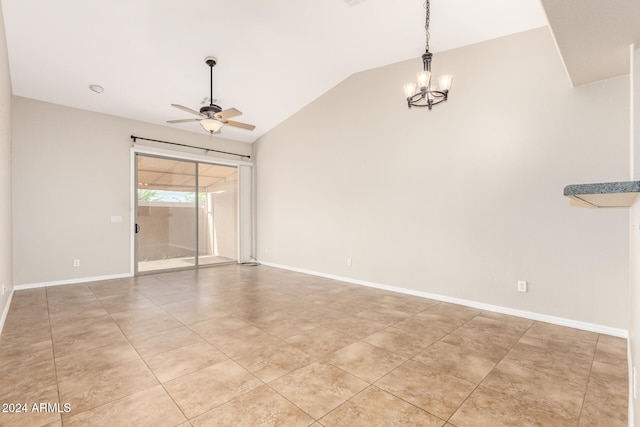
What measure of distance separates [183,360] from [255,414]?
101cm

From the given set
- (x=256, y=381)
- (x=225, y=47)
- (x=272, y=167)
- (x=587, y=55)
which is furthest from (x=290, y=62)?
(x=256, y=381)

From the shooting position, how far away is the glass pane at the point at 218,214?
693 centimetres

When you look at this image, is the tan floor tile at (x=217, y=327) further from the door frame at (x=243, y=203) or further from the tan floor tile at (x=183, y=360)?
the door frame at (x=243, y=203)

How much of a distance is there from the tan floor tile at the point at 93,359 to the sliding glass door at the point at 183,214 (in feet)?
12.3

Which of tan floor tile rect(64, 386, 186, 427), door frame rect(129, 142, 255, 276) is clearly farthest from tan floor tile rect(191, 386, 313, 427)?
door frame rect(129, 142, 255, 276)

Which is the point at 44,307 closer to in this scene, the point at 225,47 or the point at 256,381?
the point at 256,381

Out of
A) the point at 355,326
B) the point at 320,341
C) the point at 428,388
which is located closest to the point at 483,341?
the point at 428,388

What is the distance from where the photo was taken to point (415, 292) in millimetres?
4406

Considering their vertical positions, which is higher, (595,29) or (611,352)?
(595,29)

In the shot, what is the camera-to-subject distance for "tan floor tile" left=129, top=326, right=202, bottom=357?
2.62 metres

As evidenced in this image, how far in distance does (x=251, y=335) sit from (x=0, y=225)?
→ 2928mm

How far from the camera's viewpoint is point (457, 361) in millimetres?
2424

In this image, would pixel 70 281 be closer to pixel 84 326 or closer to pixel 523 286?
pixel 84 326

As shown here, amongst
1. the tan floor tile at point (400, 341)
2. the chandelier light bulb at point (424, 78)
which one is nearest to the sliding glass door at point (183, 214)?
the tan floor tile at point (400, 341)
